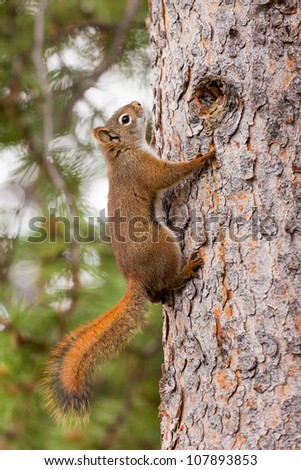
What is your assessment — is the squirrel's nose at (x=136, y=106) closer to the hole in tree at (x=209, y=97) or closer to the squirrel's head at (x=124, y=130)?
the squirrel's head at (x=124, y=130)

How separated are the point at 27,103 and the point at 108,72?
1.28 ft

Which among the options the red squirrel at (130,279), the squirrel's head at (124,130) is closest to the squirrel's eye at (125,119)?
the squirrel's head at (124,130)

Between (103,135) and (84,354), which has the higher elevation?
(103,135)

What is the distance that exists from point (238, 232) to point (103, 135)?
3.17ft

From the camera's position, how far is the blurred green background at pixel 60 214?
90.7 inches

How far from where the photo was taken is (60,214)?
2373mm

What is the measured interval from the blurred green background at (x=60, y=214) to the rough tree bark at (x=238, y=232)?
23.8 inches

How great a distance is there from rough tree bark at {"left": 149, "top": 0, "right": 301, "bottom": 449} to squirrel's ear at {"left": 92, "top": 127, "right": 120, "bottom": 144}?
0.65 meters

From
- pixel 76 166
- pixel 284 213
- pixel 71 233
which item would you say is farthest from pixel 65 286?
pixel 284 213

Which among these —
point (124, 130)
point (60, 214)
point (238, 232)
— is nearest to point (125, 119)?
point (124, 130)

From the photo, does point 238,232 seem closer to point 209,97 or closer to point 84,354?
point 209,97

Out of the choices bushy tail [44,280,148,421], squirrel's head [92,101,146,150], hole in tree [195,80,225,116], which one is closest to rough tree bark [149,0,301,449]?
hole in tree [195,80,225,116]

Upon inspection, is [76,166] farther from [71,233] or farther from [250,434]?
[250,434]

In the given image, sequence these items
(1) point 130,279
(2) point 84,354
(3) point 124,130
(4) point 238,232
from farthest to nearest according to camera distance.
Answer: (3) point 124,130 → (1) point 130,279 → (2) point 84,354 → (4) point 238,232
